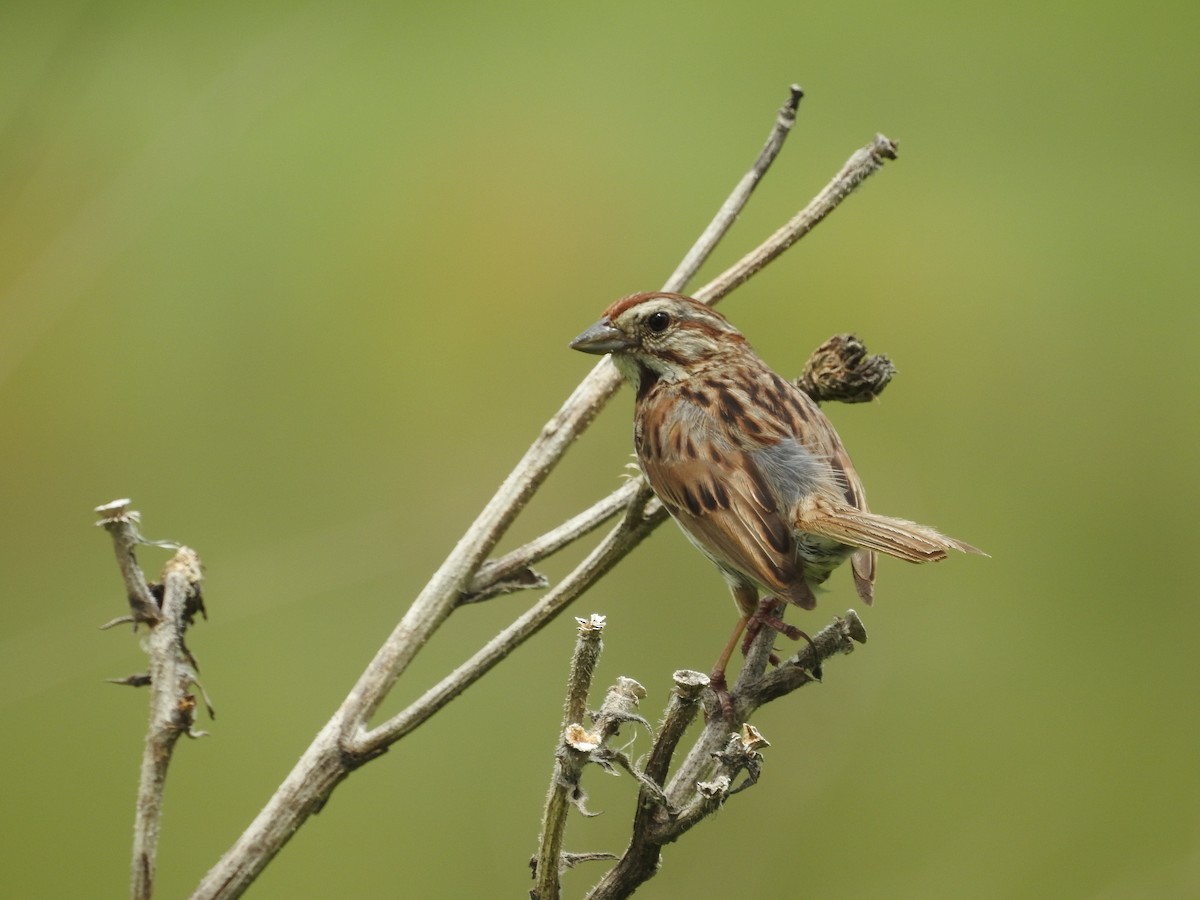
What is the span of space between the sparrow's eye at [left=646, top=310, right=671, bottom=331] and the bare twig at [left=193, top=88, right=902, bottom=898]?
314 millimetres

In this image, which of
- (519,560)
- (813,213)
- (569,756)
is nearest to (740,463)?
(813,213)

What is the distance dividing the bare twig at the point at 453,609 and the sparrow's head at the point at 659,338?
29 cm

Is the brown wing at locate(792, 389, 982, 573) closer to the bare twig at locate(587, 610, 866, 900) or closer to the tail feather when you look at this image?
the tail feather

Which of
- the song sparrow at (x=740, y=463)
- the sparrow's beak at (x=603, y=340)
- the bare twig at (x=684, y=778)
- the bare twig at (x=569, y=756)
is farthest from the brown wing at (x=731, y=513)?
→ the bare twig at (x=569, y=756)

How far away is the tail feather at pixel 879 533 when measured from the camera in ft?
4.68

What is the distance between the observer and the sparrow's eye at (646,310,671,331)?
185 centimetres

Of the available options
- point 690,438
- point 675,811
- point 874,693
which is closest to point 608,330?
point 690,438

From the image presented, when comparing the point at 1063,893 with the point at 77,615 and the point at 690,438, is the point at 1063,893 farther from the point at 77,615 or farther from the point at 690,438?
the point at 77,615

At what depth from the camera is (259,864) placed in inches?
46.0

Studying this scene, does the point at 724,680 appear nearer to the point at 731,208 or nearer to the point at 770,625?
the point at 770,625

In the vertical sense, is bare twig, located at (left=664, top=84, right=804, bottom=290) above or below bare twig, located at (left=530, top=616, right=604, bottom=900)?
above

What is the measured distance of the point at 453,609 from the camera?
4.43 ft

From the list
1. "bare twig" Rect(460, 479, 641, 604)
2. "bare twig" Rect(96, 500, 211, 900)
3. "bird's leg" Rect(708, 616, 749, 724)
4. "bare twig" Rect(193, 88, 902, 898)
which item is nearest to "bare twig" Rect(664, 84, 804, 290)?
"bare twig" Rect(193, 88, 902, 898)

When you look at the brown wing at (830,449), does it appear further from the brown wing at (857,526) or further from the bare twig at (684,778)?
the bare twig at (684,778)
